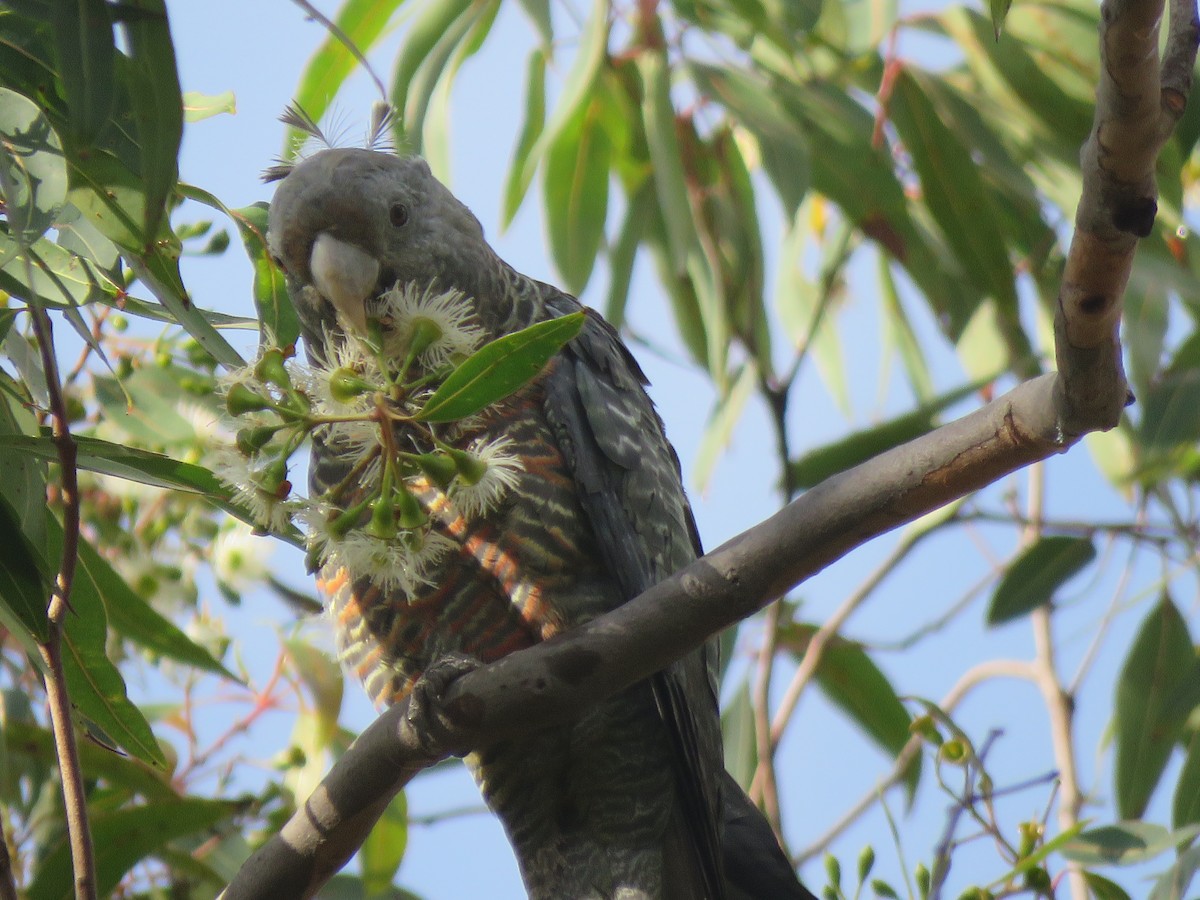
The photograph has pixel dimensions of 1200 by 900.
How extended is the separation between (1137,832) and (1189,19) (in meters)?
1.52

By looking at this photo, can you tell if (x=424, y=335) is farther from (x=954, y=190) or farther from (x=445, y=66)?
(x=954, y=190)

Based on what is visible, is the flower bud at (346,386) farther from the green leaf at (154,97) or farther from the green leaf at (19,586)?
the green leaf at (19,586)

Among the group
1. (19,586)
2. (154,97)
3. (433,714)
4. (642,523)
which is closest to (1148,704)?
(642,523)

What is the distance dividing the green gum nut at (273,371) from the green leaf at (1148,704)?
7.16 ft

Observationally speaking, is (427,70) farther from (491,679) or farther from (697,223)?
(491,679)

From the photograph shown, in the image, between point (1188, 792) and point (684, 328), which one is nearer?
point (1188, 792)

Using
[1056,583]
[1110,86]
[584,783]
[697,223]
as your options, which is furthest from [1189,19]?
[697,223]

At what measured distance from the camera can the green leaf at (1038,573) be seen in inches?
128

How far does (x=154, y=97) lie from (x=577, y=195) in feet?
7.25

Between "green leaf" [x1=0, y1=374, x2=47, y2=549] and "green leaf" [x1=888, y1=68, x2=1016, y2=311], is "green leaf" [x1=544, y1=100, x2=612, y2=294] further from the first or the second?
"green leaf" [x1=0, y1=374, x2=47, y2=549]

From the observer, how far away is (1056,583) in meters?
3.27

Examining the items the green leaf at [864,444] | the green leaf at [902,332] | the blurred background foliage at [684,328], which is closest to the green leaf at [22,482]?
the blurred background foliage at [684,328]

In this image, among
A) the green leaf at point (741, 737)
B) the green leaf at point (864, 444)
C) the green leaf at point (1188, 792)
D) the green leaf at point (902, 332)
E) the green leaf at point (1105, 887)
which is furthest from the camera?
the green leaf at point (902, 332)

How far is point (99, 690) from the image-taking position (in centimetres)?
208
